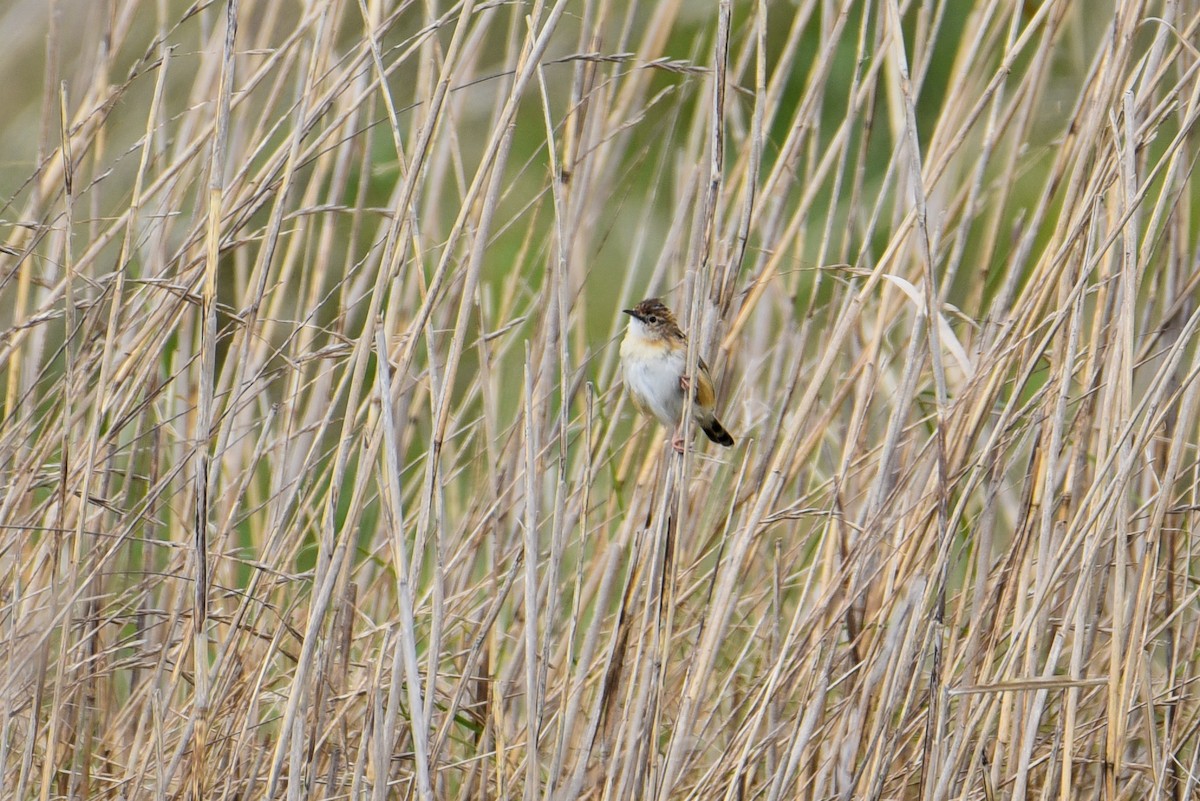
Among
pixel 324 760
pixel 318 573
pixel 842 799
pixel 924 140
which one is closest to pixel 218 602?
pixel 324 760

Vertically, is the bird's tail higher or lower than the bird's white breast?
lower

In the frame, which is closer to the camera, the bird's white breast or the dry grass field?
the dry grass field

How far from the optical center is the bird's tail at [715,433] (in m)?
3.07

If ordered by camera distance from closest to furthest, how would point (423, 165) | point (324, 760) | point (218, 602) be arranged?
point (423, 165), point (324, 760), point (218, 602)

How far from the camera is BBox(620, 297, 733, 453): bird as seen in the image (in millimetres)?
A: 2764

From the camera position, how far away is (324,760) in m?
2.25

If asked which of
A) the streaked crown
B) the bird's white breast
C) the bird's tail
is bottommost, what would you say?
the bird's tail

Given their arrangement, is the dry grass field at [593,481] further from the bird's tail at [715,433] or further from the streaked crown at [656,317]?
the bird's tail at [715,433]

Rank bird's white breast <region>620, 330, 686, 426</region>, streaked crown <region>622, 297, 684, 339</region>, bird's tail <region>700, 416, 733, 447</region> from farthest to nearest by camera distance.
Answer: bird's tail <region>700, 416, 733, 447</region> < streaked crown <region>622, 297, 684, 339</region> < bird's white breast <region>620, 330, 686, 426</region>

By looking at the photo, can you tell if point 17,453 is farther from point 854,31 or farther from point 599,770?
point 854,31

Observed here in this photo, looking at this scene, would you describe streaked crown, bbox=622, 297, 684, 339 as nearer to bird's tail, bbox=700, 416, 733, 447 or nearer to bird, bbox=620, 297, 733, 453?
Answer: bird, bbox=620, 297, 733, 453

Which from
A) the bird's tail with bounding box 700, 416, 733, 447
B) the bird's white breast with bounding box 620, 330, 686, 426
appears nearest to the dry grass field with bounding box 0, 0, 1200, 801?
the bird's white breast with bounding box 620, 330, 686, 426

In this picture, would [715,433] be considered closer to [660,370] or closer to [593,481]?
[660,370]

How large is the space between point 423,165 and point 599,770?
111cm
